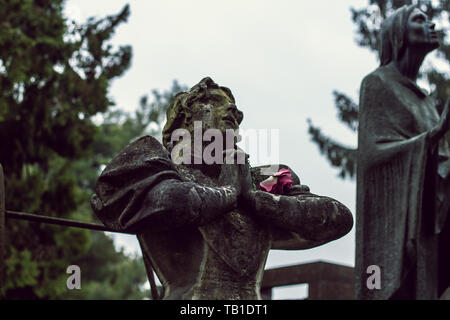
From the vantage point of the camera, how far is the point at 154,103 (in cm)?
2884

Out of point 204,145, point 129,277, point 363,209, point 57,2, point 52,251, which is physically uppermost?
point 57,2

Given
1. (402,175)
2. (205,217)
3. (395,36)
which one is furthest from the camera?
(395,36)

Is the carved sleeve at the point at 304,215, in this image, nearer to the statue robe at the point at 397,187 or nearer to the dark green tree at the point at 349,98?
the statue robe at the point at 397,187

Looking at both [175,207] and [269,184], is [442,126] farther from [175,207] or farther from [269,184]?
[175,207]

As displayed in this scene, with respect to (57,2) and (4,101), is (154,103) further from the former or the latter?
(4,101)

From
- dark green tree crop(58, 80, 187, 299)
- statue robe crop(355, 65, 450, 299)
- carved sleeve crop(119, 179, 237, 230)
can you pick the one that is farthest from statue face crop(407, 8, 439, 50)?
dark green tree crop(58, 80, 187, 299)

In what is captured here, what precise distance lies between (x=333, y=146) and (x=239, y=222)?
14.1 m

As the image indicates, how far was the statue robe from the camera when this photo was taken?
7.08 meters

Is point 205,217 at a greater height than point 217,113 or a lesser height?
lesser

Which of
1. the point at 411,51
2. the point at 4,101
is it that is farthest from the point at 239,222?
the point at 4,101

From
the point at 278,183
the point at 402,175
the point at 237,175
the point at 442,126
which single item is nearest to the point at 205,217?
the point at 237,175

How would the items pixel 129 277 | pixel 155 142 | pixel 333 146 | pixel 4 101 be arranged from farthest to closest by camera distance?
pixel 129 277 < pixel 333 146 < pixel 4 101 < pixel 155 142

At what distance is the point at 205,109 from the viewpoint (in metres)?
3.97

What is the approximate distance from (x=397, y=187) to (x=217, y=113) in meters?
3.78
